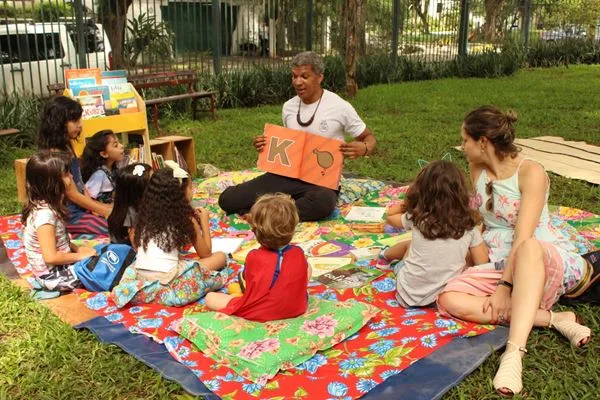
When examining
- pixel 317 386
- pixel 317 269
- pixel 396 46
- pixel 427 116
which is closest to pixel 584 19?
pixel 396 46

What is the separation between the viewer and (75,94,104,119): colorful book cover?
6.52 metres

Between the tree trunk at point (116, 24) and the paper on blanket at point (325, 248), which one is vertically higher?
the tree trunk at point (116, 24)

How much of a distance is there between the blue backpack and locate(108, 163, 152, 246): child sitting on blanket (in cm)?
27

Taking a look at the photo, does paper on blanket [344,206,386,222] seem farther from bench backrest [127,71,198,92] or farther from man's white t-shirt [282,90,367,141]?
bench backrest [127,71,198,92]

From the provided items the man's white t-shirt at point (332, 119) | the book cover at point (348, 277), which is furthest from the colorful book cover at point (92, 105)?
the book cover at point (348, 277)

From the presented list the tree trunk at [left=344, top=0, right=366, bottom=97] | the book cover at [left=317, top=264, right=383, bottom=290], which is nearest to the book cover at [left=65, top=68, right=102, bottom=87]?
the book cover at [left=317, top=264, right=383, bottom=290]

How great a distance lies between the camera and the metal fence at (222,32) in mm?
10305

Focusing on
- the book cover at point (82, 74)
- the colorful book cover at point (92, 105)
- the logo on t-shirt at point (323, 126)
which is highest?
the book cover at point (82, 74)

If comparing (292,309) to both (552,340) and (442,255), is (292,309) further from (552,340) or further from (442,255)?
(552,340)

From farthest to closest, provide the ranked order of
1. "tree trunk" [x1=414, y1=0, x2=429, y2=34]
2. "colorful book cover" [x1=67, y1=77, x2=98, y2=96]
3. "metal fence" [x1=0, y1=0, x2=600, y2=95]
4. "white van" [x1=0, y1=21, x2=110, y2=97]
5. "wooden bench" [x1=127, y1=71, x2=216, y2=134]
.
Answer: "tree trunk" [x1=414, y1=0, x2=429, y2=34] → "wooden bench" [x1=127, y1=71, x2=216, y2=134] → "metal fence" [x1=0, y1=0, x2=600, y2=95] → "white van" [x1=0, y1=21, x2=110, y2=97] → "colorful book cover" [x1=67, y1=77, x2=98, y2=96]

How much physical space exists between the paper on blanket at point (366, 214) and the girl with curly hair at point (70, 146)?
2.10 m

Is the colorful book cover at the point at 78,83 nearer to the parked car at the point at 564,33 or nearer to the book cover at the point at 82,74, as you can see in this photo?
the book cover at the point at 82,74

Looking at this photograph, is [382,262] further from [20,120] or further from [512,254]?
[20,120]

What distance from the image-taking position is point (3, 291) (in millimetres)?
4254
